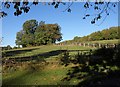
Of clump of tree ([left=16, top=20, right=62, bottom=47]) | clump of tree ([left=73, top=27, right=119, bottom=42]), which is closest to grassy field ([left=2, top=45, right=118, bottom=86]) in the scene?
clump of tree ([left=73, top=27, right=119, bottom=42])

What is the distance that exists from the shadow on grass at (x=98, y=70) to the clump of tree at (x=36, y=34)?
70.6 metres

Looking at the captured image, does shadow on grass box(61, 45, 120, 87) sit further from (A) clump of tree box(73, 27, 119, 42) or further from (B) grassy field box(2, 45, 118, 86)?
(A) clump of tree box(73, 27, 119, 42)

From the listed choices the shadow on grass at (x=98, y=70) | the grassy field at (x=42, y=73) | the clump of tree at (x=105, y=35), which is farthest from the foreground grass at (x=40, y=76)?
the clump of tree at (x=105, y=35)

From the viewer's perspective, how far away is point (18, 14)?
7.96 m

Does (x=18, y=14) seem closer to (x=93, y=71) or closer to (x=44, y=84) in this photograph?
(x=44, y=84)

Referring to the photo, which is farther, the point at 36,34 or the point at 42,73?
the point at 36,34

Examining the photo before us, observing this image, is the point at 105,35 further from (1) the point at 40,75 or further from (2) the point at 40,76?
(2) the point at 40,76

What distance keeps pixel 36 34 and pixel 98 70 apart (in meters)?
84.5

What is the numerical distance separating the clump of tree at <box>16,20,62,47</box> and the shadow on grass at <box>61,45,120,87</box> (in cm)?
7065

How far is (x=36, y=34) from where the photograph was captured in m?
101

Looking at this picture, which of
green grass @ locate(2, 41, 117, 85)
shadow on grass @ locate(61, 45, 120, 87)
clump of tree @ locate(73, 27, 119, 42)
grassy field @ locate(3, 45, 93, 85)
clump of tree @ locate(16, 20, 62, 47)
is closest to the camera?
shadow on grass @ locate(61, 45, 120, 87)

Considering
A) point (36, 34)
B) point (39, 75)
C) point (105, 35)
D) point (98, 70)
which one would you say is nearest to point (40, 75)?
point (39, 75)

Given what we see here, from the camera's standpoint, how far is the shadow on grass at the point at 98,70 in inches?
557

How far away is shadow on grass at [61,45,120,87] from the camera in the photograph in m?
14.2
